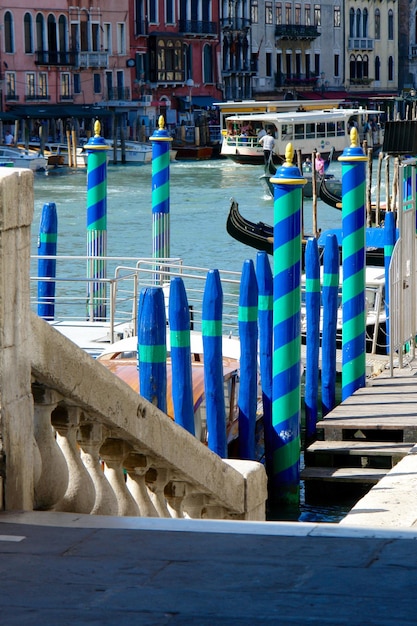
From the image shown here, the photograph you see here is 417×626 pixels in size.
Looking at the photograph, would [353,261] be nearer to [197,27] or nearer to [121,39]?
[121,39]

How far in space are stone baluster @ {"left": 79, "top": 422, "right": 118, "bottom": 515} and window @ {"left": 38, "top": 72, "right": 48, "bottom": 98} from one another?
3163 centimetres

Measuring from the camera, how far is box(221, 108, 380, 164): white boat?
28.8 meters

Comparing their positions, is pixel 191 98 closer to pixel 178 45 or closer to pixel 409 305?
pixel 178 45

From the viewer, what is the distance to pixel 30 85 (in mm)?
33406

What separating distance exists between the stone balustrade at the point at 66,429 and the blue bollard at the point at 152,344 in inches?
66.6

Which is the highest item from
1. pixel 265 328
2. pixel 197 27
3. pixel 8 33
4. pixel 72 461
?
pixel 197 27

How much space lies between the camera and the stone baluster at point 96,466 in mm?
2621

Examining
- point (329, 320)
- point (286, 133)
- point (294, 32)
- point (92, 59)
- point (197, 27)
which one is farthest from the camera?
point (294, 32)

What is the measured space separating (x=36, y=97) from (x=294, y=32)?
11289 mm

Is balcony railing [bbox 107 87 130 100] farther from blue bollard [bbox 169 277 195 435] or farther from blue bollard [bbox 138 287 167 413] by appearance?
blue bollard [bbox 138 287 167 413]

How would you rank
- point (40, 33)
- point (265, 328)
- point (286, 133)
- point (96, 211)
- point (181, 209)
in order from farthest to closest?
point (40, 33) → point (286, 133) → point (181, 209) → point (96, 211) → point (265, 328)

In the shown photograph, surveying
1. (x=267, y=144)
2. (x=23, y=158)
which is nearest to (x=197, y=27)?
(x=267, y=144)

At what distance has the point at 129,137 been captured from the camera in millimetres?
36281

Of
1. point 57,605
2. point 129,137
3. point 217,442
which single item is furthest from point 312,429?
point 129,137
